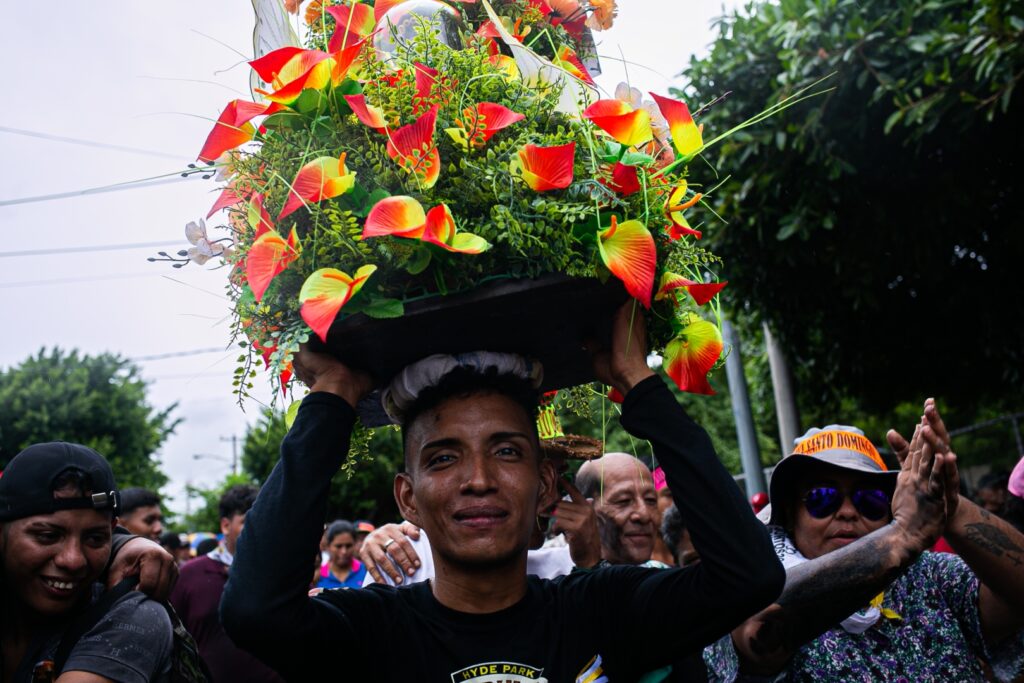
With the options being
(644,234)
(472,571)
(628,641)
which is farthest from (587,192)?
(628,641)

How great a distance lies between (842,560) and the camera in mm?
2674

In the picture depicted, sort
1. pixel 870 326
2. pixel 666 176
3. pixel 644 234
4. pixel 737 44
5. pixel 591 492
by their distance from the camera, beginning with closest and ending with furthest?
pixel 644 234, pixel 666 176, pixel 591 492, pixel 737 44, pixel 870 326

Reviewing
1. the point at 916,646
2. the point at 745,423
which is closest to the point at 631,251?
the point at 916,646

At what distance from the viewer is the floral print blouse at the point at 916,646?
284 centimetres

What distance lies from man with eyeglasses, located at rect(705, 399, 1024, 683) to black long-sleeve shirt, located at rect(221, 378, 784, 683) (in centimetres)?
70

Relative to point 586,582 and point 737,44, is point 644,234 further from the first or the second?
point 737,44

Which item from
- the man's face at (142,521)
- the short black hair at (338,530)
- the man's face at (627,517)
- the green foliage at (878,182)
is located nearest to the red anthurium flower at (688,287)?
A: the man's face at (627,517)

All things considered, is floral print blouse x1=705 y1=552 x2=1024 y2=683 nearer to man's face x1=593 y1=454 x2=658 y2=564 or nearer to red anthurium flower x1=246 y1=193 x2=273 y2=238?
man's face x1=593 y1=454 x2=658 y2=564

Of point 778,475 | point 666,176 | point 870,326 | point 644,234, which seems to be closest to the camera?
point 644,234

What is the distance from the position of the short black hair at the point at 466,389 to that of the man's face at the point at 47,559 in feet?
3.98

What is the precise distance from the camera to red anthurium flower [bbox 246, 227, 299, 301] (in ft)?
5.98

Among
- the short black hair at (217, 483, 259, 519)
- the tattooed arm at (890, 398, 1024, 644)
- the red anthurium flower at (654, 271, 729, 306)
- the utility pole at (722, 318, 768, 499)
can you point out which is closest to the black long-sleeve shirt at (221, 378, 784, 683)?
the red anthurium flower at (654, 271, 729, 306)

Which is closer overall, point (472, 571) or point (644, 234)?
point (644, 234)

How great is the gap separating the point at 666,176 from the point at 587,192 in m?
0.26
